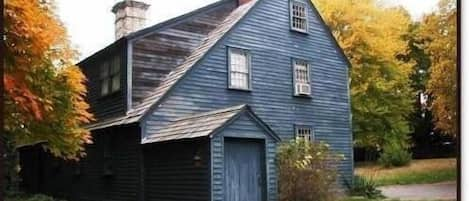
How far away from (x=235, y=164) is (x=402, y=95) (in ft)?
2.97

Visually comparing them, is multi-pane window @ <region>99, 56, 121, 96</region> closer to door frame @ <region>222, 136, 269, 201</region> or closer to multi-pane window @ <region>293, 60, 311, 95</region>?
door frame @ <region>222, 136, 269, 201</region>

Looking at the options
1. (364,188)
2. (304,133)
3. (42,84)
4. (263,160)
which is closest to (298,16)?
(304,133)

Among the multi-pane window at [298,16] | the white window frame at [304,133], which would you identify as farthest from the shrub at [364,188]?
the multi-pane window at [298,16]

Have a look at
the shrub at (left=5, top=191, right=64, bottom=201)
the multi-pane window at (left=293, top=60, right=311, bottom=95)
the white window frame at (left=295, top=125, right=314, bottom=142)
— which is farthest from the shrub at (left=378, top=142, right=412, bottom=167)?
the shrub at (left=5, top=191, right=64, bottom=201)

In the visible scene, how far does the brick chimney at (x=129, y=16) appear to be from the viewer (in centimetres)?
277

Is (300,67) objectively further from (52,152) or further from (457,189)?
(52,152)

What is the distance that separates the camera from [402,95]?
3039 millimetres

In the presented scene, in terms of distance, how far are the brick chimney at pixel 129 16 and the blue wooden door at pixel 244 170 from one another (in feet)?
2.15

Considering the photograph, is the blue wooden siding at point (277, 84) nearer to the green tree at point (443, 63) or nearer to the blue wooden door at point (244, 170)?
the blue wooden door at point (244, 170)

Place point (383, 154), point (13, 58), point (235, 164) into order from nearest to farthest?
point (13, 58)
point (235, 164)
point (383, 154)

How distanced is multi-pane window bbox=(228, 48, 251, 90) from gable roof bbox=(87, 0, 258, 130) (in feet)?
0.34

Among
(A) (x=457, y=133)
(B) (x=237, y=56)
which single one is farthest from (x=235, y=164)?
(A) (x=457, y=133)

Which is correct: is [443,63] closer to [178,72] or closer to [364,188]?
[364,188]

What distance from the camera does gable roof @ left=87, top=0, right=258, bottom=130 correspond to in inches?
109
